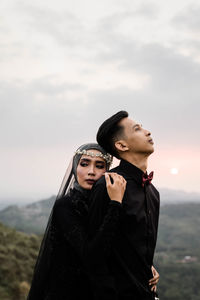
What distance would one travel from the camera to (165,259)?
123m

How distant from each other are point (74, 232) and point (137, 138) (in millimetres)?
992

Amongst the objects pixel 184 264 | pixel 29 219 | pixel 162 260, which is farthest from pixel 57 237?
pixel 29 219

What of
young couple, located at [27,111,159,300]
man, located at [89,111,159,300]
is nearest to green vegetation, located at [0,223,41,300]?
young couple, located at [27,111,159,300]

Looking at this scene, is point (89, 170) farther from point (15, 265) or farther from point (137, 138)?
point (15, 265)

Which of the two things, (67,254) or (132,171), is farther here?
(67,254)

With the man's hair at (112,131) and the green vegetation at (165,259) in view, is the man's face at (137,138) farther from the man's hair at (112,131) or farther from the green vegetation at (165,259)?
the green vegetation at (165,259)

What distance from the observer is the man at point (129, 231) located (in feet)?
9.52

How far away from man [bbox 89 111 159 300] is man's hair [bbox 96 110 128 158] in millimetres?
17

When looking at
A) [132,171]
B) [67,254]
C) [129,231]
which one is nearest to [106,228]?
[129,231]

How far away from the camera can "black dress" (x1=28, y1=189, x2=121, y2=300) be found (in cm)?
317

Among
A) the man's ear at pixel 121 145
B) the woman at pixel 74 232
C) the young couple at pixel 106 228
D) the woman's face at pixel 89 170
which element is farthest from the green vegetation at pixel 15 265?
the man's ear at pixel 121 145

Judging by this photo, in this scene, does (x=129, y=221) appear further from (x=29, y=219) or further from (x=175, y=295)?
(x=29, y=219)

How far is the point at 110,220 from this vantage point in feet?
9.45

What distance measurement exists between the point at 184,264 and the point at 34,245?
96.8 m
